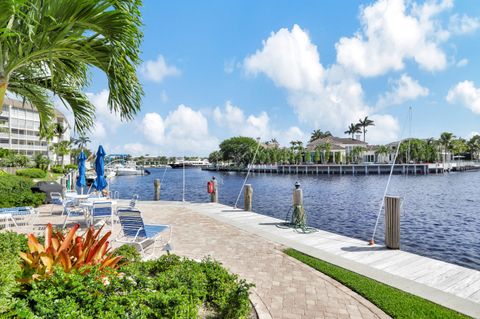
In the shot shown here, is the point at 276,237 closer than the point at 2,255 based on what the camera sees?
No

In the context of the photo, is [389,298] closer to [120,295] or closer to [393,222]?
[393,222]

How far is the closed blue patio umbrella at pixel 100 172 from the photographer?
11367 mm

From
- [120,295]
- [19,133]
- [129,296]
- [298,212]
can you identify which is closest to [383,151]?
[298,212]

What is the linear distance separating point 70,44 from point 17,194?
12.9 m

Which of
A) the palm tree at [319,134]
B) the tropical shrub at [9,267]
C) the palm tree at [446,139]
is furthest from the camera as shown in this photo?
the palm tree at [319,134]

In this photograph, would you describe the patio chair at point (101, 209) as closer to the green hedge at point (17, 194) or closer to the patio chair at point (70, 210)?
the patio chair at point (70, 210)

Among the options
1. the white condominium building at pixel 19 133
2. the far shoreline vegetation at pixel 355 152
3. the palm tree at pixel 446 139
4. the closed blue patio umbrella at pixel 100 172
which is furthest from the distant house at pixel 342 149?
the closed blue patio umbrella at pixel 100 172

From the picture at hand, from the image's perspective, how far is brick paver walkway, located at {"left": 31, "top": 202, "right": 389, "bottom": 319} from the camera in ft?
14.4

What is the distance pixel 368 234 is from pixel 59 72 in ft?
Result: 41.9

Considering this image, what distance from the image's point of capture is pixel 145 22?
374 cm

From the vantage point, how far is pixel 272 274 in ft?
19.2

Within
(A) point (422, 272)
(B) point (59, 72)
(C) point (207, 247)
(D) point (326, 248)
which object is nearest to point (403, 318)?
(A) point (422, 272)

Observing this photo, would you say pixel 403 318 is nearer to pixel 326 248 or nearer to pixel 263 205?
pixel 326 248

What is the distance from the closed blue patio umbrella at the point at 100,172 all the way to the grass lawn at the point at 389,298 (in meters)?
8.56
